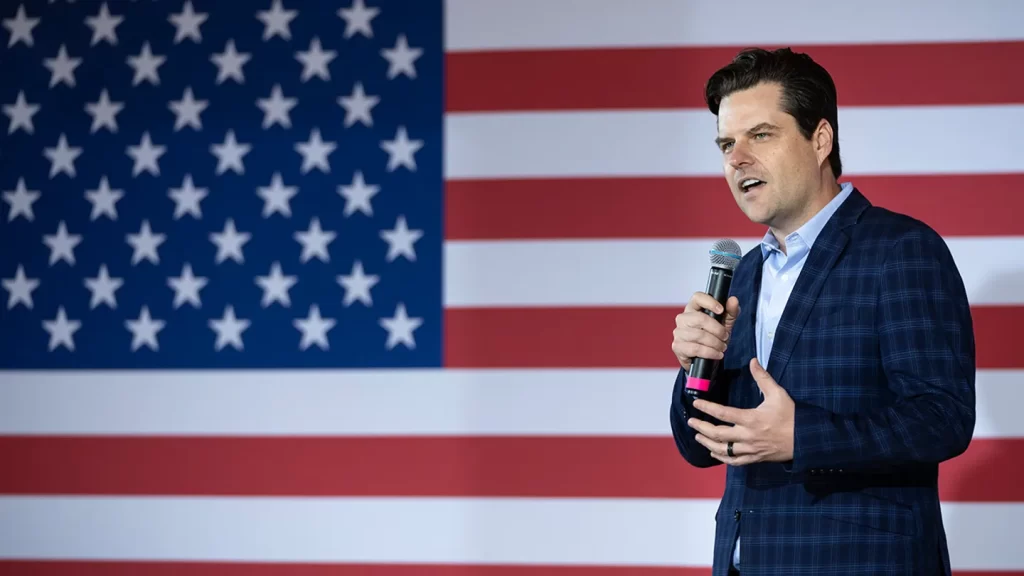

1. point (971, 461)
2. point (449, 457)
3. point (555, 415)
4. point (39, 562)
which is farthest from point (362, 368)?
point (971, 461)

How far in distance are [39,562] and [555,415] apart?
4.67 ft

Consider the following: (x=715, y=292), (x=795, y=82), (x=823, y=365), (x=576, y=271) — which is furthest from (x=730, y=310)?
(x=576, y=271)

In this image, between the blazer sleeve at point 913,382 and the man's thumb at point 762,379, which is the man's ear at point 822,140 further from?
the man's thumb at point 762,379

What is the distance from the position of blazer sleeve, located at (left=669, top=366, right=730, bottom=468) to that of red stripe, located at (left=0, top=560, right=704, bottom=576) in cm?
89

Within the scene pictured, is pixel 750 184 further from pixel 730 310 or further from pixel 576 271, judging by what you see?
pixel 576 271

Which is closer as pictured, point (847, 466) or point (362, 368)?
point (847, 466)

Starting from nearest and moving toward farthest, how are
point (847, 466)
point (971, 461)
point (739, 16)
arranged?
point (847, 466), point (971, 461), point (739, 16)

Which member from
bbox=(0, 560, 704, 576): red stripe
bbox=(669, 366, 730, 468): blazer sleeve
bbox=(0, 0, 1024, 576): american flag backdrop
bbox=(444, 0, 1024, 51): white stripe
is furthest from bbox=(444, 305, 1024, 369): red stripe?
bbox=(669, 366, 730, 468): blazer sleeve

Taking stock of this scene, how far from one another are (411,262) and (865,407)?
1.38 metres

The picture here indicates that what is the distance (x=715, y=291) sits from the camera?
4.15 feet

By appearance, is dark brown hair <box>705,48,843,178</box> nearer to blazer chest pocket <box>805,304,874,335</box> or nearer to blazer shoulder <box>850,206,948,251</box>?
blazer shoulder <box>850,206,948,251</box>

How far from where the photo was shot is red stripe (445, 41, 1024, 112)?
7.45 feet

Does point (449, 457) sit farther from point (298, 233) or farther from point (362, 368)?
point (298, 233)

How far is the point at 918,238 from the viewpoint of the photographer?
1223 millimetres
